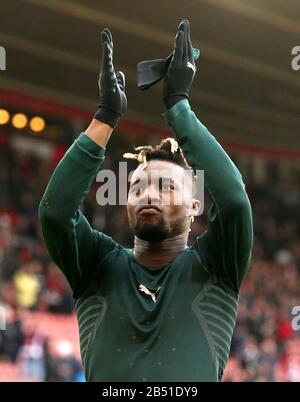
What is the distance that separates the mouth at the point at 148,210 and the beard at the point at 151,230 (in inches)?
1.4

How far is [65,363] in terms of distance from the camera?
11.9 m

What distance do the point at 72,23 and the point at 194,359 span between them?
43.1 feet

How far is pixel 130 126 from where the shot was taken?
20.3m

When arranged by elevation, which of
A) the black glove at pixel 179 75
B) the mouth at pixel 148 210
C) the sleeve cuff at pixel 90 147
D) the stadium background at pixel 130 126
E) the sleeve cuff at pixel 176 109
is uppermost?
the stadium background at pixel 130 126

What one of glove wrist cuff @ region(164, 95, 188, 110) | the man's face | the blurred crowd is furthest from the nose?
the blurred crowd

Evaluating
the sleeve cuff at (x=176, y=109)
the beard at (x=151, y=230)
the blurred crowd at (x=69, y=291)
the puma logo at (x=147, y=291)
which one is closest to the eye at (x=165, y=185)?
the beard at (x=151, y=230)

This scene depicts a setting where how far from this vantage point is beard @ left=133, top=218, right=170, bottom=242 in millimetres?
3240

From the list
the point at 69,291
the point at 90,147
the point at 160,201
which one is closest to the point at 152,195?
the point at 160,201

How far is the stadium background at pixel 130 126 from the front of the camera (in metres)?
13.7

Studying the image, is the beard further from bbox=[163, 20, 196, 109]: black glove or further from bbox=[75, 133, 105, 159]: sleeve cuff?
bbox=[163, 20, 196, 109]: black glove

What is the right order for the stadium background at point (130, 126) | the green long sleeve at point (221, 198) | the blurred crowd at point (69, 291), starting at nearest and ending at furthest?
the green long sleeve at point (221, 198) < the blurred crowd at point (69, 291) < the stadium background at point (130, 126)

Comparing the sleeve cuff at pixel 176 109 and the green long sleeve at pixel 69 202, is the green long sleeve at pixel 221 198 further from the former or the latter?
the green long sleeve at pixel 69 202
